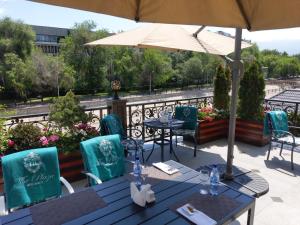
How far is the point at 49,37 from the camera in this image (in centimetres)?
4209

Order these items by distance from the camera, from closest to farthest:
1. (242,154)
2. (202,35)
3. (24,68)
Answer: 1. (202,35)
2. (242,154)
3. (24,68)

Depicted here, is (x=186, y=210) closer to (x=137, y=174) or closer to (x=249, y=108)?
(x=137, y=174)

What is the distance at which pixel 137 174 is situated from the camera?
2053mm

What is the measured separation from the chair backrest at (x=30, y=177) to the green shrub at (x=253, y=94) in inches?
179

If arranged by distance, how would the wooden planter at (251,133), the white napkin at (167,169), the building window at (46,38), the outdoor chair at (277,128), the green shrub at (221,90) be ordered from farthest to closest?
1. the building window at (46,38)
2. the green shrub at (221,90)
3. the wooden planter at (251,133)
4. the outdoor chair at (277,128)
5. the white napkin at (167,169)

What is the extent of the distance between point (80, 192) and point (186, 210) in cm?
85

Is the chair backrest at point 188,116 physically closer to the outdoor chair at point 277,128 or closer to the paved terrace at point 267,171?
the paved terrace at point 267,171

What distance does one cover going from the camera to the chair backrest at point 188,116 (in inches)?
196

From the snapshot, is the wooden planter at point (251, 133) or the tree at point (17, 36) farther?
the tree at point (17, 36)

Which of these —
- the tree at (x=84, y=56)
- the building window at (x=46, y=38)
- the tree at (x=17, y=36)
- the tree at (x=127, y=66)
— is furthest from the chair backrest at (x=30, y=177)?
the building window at (x=46, y=38)

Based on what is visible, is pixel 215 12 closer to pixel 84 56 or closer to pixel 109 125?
pixel 109 125

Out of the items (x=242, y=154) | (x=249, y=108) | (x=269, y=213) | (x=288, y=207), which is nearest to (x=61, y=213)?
(x=269, y=213)

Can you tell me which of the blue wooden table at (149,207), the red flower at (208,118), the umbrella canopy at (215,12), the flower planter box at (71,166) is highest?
the umbrella canopy at (215,12)

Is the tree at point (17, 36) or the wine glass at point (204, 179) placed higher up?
the tree at point (17, 36)
